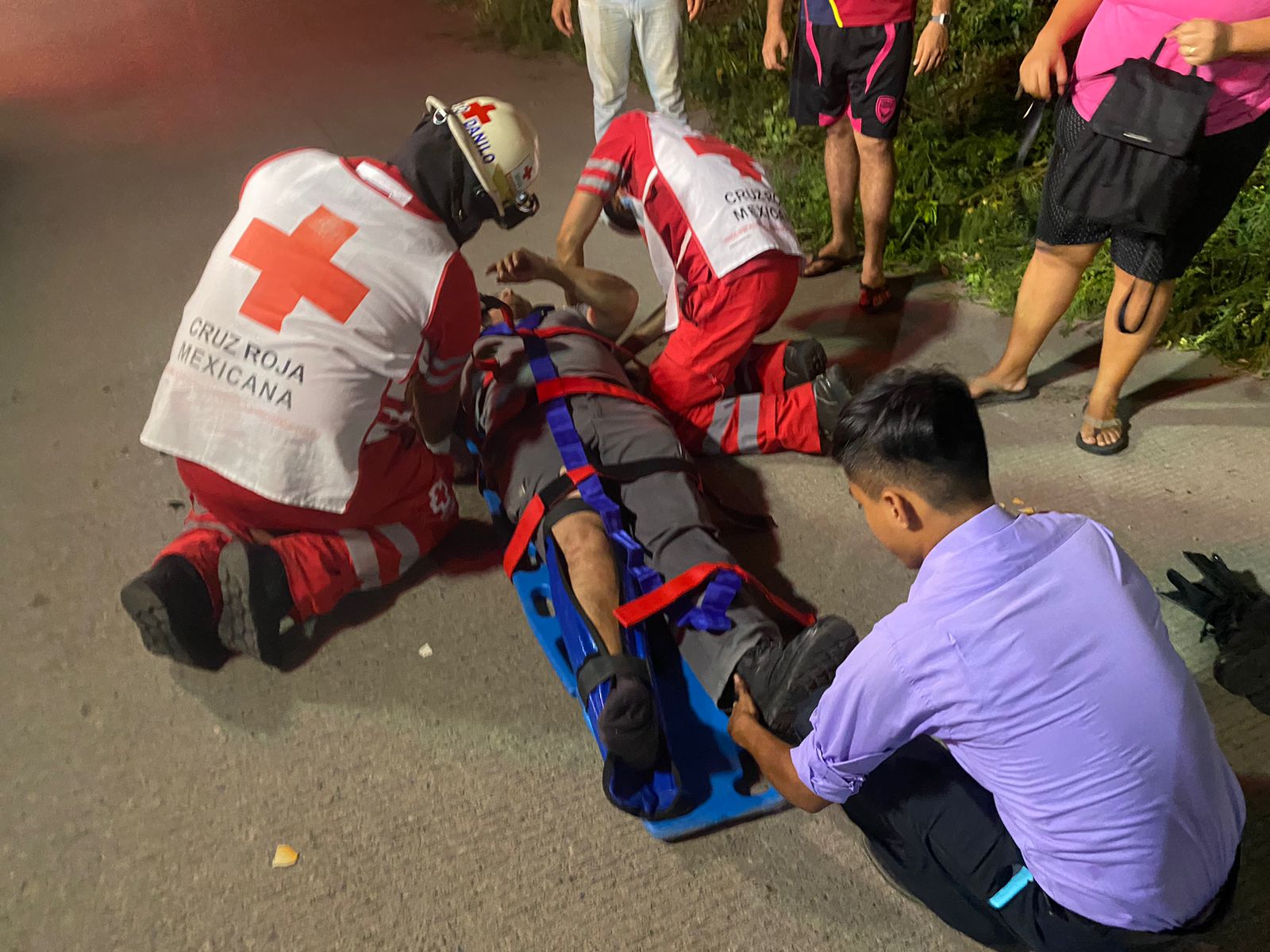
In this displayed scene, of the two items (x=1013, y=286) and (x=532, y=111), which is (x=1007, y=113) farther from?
(x=532, y=111)

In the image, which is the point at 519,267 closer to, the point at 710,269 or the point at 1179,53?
the point at 710,269

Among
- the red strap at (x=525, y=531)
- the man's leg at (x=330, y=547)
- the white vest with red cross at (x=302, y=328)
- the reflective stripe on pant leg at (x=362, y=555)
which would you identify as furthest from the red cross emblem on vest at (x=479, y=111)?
the reflective stripe on pant leg at (x=362, y=555)

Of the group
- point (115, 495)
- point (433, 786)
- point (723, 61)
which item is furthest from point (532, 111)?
point (433, 786)

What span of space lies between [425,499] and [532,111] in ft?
10.1

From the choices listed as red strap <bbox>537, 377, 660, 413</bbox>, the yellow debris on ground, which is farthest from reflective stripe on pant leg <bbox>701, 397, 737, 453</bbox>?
the yellow debris on ground

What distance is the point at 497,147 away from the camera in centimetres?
196

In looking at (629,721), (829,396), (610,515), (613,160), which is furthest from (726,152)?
(629,721)

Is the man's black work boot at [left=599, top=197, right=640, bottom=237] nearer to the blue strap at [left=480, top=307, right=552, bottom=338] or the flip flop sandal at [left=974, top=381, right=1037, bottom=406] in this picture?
the blue strap at [left=480, top=307, right=552, bottom=338]

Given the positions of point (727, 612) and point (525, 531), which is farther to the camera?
point (525, 531)

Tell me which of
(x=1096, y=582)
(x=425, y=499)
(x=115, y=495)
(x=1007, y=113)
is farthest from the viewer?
Result: (x=1007, y=113)

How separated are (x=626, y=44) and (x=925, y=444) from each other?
2799 millimetres

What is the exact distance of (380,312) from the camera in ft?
5.98

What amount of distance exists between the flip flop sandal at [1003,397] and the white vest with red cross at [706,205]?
2.60ft

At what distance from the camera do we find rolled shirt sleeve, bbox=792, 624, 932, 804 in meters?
1.17
